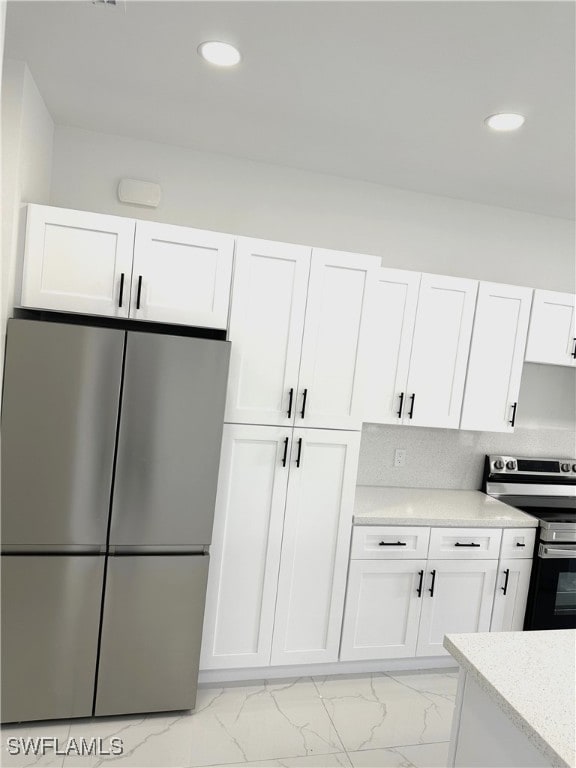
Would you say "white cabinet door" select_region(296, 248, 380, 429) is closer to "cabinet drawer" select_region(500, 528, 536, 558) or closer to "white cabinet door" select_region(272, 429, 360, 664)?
"white cabinet door" select_region(272, 429, 360, 664)

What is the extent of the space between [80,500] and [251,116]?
1.77 m

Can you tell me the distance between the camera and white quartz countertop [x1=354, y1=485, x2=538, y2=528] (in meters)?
2.86

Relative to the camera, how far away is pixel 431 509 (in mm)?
3018

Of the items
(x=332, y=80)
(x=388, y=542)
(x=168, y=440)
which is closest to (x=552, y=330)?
(x=388, y=542)

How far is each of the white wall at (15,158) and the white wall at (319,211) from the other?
434 mm

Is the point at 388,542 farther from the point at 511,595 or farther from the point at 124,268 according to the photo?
the point at 124,268

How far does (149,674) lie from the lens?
240cm

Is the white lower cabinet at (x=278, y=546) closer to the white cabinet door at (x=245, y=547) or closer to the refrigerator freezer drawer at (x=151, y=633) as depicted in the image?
the white cabinet door at (x=245, y=547)

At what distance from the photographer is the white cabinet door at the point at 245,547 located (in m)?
2.60

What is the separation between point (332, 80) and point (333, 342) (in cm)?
110

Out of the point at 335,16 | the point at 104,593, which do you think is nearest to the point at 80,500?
the point at 104,593

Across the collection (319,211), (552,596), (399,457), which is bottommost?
(552,596)

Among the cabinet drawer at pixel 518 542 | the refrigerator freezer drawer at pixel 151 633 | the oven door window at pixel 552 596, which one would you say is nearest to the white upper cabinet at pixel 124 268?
the refrigerator freezer drawer at pixel 151 633

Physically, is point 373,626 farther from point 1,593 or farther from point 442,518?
point 1,593
